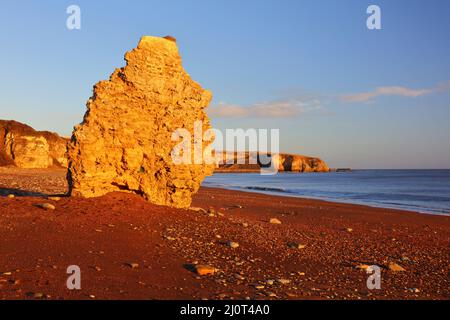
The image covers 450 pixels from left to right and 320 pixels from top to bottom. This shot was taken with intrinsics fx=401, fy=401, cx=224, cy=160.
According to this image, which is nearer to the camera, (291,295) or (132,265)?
(291,295)

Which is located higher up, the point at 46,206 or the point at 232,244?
the point at 46,206

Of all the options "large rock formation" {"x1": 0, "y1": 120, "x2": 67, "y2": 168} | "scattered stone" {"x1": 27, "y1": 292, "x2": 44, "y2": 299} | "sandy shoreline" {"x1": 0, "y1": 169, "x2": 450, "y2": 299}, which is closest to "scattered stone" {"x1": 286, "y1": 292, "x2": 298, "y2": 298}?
"sandy shoreline" {"x1": 0, "y1": 169, "x2": 450, "y2": 299}

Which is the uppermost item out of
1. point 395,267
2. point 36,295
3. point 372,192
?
point 36,295

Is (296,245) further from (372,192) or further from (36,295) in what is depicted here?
(372,192)

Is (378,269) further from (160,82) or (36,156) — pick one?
(36,156)

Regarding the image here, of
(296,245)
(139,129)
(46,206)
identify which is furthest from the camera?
(139,129)

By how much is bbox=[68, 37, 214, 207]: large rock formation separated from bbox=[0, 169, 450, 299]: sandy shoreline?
2.35 feet

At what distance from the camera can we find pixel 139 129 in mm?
12820

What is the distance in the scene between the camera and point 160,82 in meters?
13.1

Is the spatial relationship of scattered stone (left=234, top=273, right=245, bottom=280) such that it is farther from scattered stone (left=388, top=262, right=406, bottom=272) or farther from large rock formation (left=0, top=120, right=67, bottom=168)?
large rock formation (left=0, top=120, right=67, bottom=168)

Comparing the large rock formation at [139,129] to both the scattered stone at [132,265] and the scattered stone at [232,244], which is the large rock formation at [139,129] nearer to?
the scattered stone at [232,244]

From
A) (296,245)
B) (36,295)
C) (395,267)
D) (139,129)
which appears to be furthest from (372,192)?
(36,295)

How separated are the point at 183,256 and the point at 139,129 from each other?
5.57 metres

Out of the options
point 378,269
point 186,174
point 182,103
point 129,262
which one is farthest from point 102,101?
point 378,269
